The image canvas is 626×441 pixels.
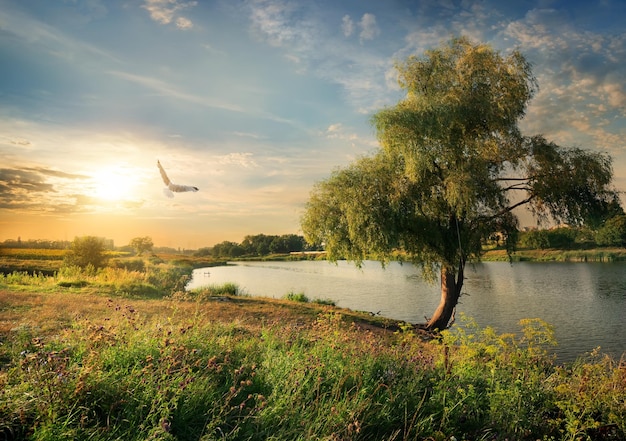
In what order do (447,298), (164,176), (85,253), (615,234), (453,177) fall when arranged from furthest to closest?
(615,234)
(85,253)
(447,298)
(453,177)
(164,176)

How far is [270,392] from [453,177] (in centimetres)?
1207

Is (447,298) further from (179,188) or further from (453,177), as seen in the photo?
(179,188)

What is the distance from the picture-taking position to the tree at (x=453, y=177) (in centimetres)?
1593

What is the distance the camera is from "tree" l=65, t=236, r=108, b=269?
26.8m

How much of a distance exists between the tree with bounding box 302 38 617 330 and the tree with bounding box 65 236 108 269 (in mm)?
17148

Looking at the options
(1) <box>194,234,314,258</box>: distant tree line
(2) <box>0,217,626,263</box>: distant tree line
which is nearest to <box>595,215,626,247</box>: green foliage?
(2) <box>0,217,626,263</box>: distant tree line

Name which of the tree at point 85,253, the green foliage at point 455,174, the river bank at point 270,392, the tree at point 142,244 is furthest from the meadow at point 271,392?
the tree at point 142,244

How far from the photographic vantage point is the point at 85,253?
2691cm

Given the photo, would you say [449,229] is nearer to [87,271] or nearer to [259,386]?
[259,386]

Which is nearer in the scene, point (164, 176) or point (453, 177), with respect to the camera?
point (164, 176)

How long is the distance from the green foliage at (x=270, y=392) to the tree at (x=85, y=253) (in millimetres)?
22488

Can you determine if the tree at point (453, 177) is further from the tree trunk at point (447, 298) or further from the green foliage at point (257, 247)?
the green foliage at point (257, 247)

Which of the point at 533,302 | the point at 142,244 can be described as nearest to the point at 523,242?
the point at 533,302

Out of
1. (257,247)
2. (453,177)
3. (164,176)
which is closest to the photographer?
(164,176)
